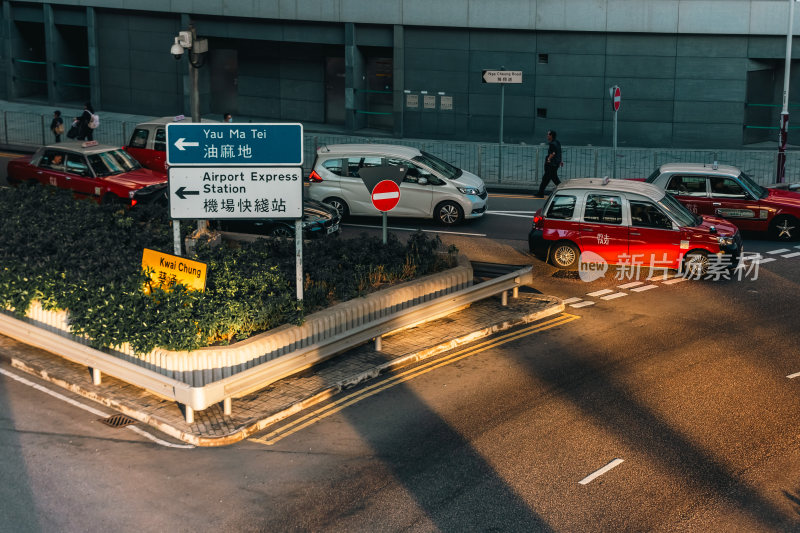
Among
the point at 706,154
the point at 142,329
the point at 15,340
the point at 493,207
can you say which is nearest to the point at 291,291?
the point at 142,329

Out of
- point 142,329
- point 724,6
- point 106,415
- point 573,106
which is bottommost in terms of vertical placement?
point 106,415

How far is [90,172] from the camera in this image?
77.3ft

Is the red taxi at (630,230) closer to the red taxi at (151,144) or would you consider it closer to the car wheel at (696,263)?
the car wheel at (696,263)

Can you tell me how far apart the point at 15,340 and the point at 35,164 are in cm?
1024

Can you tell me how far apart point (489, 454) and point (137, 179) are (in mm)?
14502

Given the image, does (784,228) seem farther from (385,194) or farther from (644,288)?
(385,194)

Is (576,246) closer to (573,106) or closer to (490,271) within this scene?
(490,271)

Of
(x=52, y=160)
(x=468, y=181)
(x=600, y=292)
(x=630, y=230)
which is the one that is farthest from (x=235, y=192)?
(x=52, y=160)

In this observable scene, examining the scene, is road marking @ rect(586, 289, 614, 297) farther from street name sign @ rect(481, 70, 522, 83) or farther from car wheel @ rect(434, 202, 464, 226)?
street name sign @ rect(481, 70, 522, 83)

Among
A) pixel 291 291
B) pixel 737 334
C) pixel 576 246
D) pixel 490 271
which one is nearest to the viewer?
pixel 291 291

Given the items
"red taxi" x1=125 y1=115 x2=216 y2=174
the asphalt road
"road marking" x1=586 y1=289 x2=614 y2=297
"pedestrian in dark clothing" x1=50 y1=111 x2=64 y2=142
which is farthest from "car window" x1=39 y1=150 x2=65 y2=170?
"road marking" x1=586 y1=289 x2=614 y2=297

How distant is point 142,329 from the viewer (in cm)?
1278

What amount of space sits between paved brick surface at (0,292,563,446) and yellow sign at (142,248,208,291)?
57.4 inches

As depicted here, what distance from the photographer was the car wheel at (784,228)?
21.7 metres
